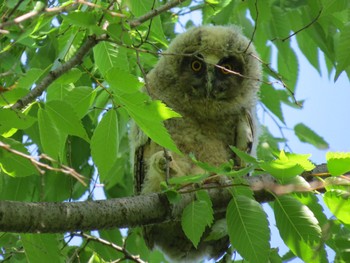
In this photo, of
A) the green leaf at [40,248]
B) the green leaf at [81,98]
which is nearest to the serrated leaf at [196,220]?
the green leaf at [40,248]

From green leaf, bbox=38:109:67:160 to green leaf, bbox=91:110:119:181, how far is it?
129mm

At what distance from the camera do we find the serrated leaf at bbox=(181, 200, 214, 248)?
196cm

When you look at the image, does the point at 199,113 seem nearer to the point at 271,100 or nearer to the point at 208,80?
the point at 208,80

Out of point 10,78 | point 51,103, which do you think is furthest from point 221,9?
point 51,103

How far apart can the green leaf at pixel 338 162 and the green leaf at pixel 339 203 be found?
0.06m

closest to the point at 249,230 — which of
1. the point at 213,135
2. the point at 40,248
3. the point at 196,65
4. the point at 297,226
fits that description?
the point at 297,226

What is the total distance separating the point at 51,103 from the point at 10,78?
1086mm

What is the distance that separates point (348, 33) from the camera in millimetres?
2016

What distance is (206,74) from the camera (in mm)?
3701

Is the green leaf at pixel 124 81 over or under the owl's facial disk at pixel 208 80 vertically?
over

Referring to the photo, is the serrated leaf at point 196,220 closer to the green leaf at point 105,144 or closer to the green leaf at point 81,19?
the green leaf at point 105,144

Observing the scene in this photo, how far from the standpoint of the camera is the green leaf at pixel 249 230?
1.87 m

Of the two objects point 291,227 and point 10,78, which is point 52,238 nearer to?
point 291,227

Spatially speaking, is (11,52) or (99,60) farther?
(11,52)
